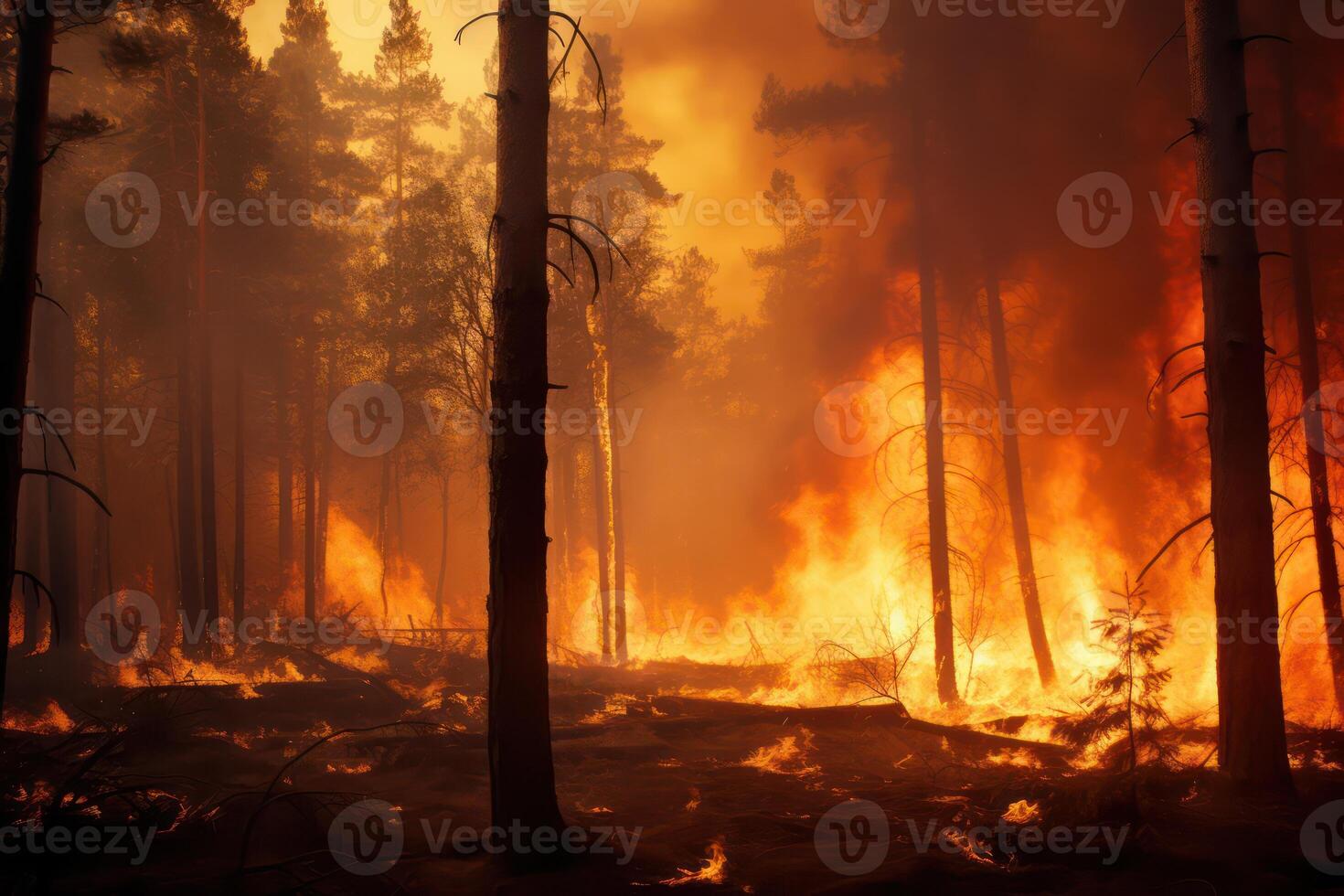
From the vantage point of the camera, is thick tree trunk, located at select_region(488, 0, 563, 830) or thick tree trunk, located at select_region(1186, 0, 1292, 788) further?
thick tree trunk, located at select_region(1186, 0, 1292, 788)

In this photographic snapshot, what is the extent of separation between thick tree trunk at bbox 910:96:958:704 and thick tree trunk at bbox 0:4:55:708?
13725 millimetres

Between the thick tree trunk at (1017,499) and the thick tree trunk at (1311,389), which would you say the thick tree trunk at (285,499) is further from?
the thick tree trunk at (1311,389)

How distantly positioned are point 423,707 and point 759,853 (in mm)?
7610

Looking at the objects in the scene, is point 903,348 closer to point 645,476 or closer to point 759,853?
point 759,853

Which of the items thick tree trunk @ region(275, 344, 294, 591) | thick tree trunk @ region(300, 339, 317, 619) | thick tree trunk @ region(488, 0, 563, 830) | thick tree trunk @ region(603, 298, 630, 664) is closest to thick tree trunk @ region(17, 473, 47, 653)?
thick tree trunk @ region(300, 339, 317, 619)

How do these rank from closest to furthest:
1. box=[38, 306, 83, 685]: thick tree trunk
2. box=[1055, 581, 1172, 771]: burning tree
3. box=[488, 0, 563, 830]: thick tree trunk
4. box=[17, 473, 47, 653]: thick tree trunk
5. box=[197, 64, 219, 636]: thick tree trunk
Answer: box=[488, 0, 563, 830]: thick tree trunk
box=[1055, 581, 1172, 771]: burning tree
box=[38, 306, 83, 685]: thick tree trunk
box=[17, 473, 47, 653]: thick tree trunk
box=[197, 64, 219, 636]: thick tree trunk

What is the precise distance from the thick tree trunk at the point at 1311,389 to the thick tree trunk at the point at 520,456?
11.7m

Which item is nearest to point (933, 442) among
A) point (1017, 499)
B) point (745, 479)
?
point (1017, 499)

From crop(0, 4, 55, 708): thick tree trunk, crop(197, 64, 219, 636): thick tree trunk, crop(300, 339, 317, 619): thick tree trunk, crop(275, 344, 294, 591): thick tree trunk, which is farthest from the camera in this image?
crop(275, 344, 294, 591): thick tree trunk

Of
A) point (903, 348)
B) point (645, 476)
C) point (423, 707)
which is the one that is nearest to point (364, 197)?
point (645, 476)

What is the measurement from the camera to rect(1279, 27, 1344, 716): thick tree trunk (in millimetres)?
11531

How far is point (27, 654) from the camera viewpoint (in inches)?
636

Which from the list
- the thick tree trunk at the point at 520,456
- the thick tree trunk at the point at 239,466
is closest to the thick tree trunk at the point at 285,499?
the thick tree trunk at the point at 239,466

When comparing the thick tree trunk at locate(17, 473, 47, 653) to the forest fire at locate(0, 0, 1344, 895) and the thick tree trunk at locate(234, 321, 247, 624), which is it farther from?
the thick tree trunk at locate(234, 321, 247, 624)
